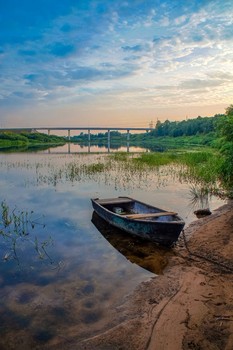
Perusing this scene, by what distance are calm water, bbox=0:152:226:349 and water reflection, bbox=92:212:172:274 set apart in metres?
0.03

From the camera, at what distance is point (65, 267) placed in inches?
306

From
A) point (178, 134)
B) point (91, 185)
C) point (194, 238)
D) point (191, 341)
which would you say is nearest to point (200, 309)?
point (191, 341)

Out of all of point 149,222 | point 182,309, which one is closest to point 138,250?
point 149,222

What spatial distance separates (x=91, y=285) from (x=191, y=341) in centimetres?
286

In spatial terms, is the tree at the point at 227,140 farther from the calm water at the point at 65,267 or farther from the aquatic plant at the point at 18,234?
the aquatic plant at the point at 18,234

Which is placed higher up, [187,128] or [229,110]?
[187,128]

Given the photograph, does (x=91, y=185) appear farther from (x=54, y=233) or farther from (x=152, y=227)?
(x=152, y=227)

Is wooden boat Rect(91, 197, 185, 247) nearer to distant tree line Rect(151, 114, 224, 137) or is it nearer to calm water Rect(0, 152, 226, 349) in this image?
calm water Rect(0, 152, 226, 349)

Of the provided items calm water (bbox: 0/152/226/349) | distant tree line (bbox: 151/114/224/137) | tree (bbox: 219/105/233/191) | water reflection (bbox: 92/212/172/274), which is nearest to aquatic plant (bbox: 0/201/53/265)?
calm water (bbox: 0/152/226/349)

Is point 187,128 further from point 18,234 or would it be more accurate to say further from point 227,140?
point 18,234

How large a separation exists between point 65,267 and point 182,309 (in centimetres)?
341

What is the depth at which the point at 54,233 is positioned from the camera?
409 inches

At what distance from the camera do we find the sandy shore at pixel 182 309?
15.3 feet

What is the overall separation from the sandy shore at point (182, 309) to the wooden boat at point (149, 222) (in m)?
0.58
